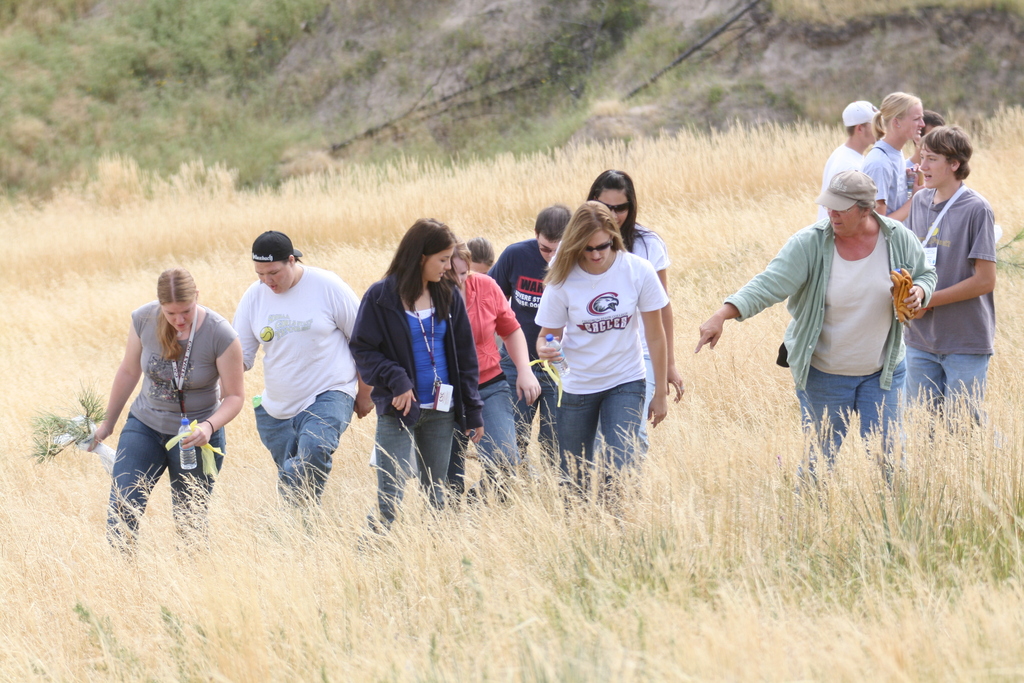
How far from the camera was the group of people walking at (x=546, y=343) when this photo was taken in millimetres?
4203

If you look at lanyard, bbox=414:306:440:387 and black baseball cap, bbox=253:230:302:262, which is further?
black baseball cap, bbox=253:230:302:262

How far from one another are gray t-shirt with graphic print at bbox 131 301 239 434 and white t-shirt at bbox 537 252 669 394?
1.74m

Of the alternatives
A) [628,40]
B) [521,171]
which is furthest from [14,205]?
[628,40]

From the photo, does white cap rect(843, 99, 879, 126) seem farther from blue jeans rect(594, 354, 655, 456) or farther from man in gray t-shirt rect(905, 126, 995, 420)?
blue jeans rect(594, 354, 655, 456)

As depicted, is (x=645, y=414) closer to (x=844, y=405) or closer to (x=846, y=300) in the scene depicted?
(x=844, y=405)

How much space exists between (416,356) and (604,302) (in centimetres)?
95

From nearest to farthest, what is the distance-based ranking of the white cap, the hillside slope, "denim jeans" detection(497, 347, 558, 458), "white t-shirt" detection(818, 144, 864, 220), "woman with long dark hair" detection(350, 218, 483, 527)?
"woman with long dark hair" detection(350, 218, 483, 527) → "denim jeans" detection(497, 347, 558, 458) → "white t-shirt" detection(818, 144, 864, 220) → the white cap → the hillside slope

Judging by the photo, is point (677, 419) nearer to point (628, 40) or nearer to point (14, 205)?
point (628, 40)

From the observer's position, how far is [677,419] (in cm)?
612

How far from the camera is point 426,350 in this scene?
180 inches

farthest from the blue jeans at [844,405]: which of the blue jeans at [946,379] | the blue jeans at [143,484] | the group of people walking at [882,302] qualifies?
the blue jeans at [143,484]

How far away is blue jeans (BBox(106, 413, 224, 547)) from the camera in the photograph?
4910 mm

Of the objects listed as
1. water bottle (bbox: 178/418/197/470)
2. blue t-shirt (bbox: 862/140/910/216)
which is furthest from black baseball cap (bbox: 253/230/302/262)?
blue t-shirt (bbox: 862/140/910/216)

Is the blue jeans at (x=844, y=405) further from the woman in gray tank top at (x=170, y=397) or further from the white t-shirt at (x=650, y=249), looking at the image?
the woman in gray tank top at (x=170, y=397)
